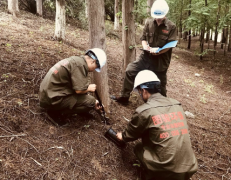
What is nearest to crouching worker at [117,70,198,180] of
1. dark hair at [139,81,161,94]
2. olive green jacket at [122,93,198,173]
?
olive green jacket at [122,93,198,173]

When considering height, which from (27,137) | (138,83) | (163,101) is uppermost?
(138,83)

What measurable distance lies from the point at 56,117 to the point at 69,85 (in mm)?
694

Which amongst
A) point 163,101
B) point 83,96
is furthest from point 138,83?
point 83,96

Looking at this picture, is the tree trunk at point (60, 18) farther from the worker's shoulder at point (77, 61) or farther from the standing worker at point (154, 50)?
the worker's shoulder at point (77, 61)

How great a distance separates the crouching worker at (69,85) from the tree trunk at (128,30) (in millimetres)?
2575

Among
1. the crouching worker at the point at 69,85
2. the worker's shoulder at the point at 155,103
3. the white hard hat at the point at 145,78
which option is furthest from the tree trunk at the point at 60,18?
the worker's shoulder at the point at 155,103

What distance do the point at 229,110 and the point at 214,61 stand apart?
8.05m

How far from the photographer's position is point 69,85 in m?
3.30

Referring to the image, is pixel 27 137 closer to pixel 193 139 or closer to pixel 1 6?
pixel 193 139

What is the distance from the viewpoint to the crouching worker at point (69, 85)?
10.2 feet

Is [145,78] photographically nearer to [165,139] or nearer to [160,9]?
[165,139]

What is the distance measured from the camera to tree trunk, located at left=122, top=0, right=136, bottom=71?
5.41 m

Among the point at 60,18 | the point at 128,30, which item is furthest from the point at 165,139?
the point at 60,18

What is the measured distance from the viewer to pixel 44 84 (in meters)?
3.25
